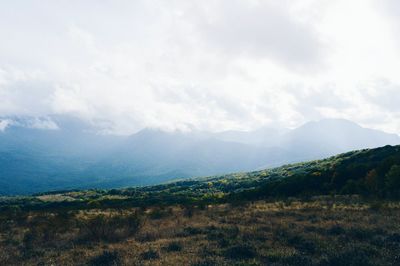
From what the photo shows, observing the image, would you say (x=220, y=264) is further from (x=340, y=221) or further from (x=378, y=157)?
(x=378, y=157)

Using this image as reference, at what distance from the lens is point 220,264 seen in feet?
37.1

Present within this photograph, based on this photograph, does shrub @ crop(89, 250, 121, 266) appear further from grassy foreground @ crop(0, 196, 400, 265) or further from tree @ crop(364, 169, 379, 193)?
tree @ crop(364, 169, 379, 193)

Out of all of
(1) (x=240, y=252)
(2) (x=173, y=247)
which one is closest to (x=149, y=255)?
(2) (x=173, y=247)

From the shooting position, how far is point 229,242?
14688 millimetres

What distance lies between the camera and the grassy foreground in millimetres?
12062

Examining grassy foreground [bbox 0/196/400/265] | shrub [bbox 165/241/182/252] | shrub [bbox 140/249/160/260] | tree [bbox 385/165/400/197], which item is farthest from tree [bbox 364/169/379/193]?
shrub [bbox 140/249/160/260]

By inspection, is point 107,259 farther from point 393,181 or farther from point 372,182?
point 372,182

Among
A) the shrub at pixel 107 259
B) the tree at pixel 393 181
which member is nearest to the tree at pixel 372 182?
the tree at pixel 393 181

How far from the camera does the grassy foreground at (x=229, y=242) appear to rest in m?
12.1

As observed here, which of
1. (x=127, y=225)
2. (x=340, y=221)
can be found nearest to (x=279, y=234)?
(x=340, y=221)

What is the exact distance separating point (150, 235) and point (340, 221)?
11507 millimetres

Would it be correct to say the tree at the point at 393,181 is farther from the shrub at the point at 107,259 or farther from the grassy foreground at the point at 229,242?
the shrub at the point at 107,259

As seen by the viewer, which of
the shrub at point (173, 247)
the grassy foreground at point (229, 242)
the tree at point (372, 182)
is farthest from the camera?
the tree at point (372, 182)

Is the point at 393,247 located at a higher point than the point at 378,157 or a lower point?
lower
